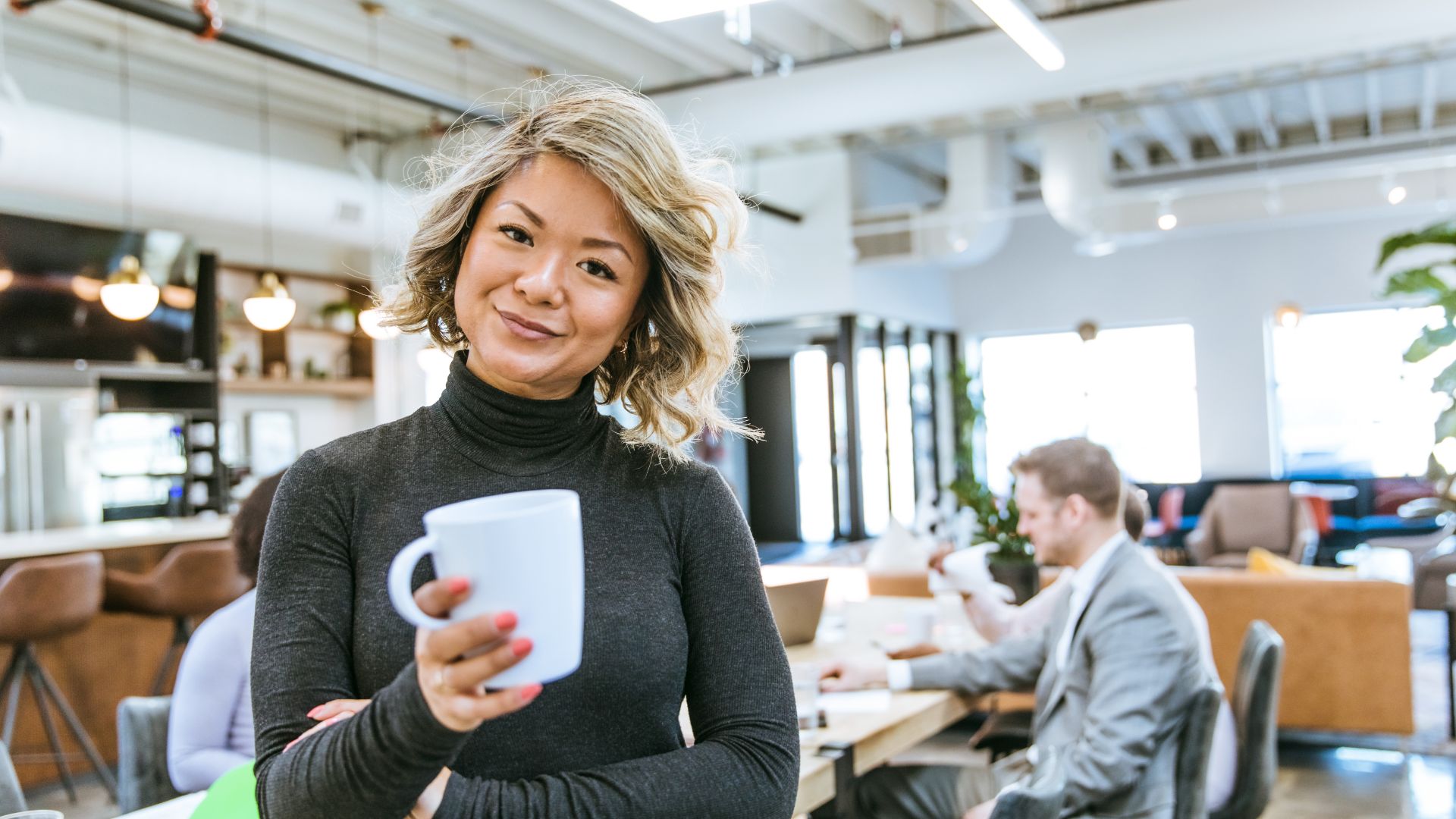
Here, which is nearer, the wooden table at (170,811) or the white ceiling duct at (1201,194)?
the wooden table at (170,811)

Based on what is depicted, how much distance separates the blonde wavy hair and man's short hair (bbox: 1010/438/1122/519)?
5.82ft

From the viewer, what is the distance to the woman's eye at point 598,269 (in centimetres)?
101

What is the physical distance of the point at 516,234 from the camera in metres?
1.00

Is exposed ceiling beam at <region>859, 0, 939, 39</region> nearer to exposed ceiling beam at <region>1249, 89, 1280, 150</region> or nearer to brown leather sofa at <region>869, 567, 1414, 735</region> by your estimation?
exposed ceiling beam at <region>1249, 89, 1280, 150</region>

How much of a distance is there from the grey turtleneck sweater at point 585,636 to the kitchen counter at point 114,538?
4.13m

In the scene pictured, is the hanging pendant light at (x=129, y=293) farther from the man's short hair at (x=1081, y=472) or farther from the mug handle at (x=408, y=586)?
the mug handle at (x=408, y=586)

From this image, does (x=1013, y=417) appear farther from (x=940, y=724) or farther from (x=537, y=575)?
(x=537, y=575)

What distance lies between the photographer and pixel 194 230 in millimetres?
8789

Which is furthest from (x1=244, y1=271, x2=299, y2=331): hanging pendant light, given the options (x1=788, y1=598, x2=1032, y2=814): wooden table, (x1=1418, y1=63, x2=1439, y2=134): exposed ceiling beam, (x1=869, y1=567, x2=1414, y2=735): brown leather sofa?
(x1=1418, y1=63, x2=1439, y2=134): exposed ceiling beam

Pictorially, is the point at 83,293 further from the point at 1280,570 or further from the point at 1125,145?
the point at 1125,145

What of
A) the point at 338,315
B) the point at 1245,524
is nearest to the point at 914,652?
the point at 338,315

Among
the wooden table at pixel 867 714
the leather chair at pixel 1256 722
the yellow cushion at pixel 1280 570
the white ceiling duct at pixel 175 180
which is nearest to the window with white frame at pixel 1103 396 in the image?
the yellow cushion at pixel 1280 570

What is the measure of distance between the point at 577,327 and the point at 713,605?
27 cm

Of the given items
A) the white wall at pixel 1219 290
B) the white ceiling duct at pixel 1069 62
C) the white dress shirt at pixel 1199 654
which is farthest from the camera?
the white wall at pixel 1219 290
